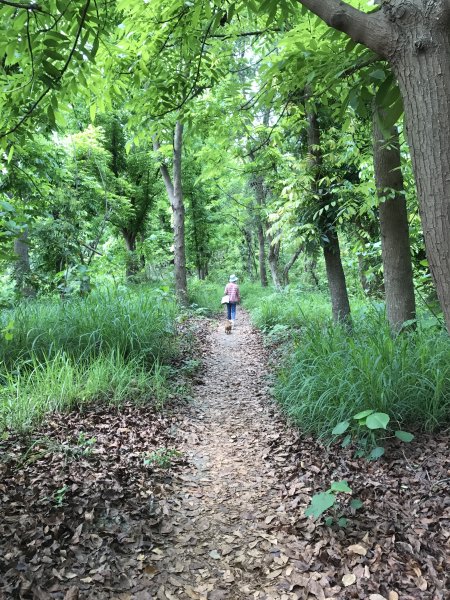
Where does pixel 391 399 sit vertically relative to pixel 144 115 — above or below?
below

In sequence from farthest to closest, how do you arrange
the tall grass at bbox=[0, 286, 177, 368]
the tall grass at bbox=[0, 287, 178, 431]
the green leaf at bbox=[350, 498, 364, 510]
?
the tall grass at bbox=[0, 286, 177, 368] < the tall grass at bbox=[0, 287, 178, 431] < the green leaf at bbox=[350, 498, 364, 510]

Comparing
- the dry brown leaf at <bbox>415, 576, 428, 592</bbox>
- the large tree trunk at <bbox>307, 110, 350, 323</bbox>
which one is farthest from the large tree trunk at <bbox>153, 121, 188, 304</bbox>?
the dry brown leaf at <bbox>415, 576, 428, 592</bbox>

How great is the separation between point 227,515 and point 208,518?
0.16m

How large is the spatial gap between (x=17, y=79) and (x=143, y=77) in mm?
1286

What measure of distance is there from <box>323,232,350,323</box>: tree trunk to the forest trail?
7.89 feet

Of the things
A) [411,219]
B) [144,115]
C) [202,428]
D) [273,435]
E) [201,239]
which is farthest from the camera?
[201,239]

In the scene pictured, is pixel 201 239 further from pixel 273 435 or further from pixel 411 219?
pixel 273 435

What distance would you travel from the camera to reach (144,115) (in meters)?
4.07

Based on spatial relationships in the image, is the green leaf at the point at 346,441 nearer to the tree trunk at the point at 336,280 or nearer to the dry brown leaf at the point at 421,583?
the dry brown leaf at the point at 421,583

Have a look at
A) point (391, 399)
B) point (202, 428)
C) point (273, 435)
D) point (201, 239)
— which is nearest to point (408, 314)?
point (391, 399)

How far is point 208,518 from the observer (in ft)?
10.6

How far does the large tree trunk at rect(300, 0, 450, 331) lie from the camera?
151 cm

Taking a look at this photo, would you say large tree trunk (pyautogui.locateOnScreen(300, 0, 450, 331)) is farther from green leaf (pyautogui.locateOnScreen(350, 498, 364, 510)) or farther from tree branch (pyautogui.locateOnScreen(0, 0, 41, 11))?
green leaf (pyautogui.locateOnScreen(350, 498, 364, 510))

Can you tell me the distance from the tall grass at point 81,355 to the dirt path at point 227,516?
1002 millimetres
